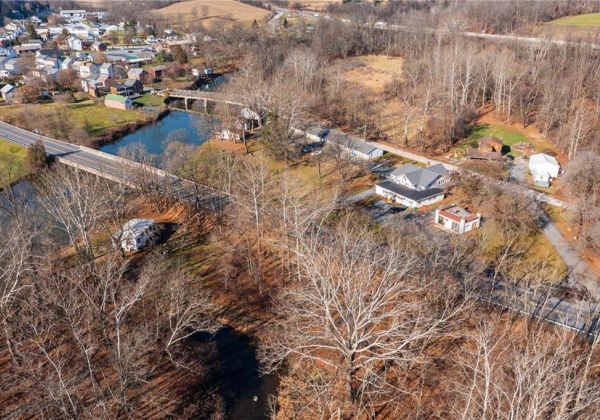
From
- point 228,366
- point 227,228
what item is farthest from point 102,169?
point 228,366

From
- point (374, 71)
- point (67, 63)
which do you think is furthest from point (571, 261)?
point (67, 63)

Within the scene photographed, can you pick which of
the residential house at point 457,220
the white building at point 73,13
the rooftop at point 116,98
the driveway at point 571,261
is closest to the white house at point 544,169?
the driveway at point 571,261

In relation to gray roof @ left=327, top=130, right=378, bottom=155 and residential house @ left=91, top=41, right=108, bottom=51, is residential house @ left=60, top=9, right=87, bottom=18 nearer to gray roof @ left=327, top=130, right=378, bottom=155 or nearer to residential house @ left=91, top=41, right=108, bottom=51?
residential house @ left=91, top=41, right=108, bottom=51

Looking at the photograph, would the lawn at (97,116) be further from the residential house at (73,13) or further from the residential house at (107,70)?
the residential house at (73,13)

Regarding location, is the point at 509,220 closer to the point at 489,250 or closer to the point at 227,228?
the point at 489,250

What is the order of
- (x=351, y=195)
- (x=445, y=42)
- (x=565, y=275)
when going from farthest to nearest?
(x=445, y=42)
(x=351, y=195)
(x=565, y=275)

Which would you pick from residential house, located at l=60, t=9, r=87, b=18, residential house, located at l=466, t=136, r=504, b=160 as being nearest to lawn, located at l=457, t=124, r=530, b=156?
residential house, located at l=466, t=136, r=504, b=160

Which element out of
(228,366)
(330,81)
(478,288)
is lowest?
(228,366)

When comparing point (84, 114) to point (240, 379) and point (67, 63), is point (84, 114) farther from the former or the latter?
point (240, 379)
